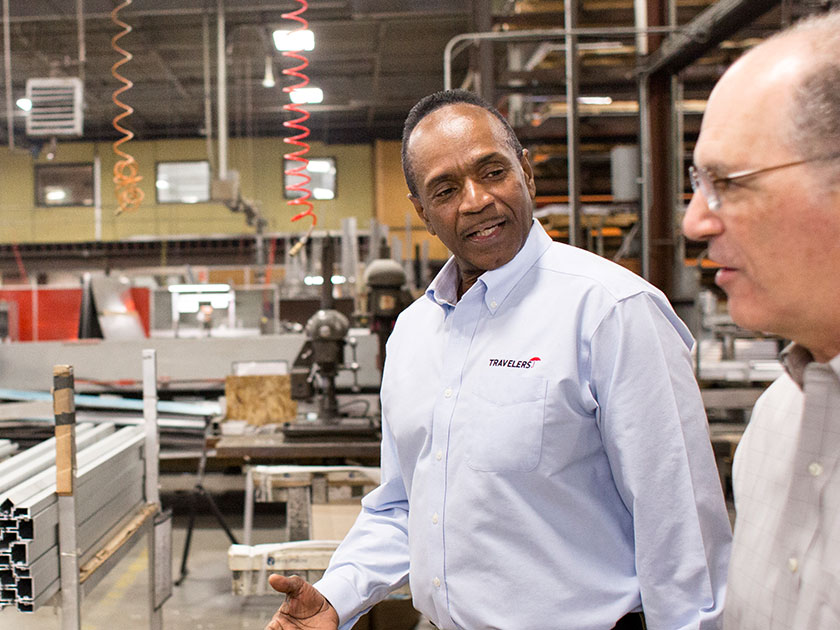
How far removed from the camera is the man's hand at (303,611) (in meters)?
1.25

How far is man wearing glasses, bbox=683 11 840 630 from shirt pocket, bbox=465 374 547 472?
0.37 meters

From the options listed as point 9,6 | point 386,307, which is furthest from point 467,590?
point 9,6

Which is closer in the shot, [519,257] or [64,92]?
[519,257]

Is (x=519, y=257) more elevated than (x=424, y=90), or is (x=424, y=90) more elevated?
(x=424, y=90)

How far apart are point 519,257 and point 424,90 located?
12.1m

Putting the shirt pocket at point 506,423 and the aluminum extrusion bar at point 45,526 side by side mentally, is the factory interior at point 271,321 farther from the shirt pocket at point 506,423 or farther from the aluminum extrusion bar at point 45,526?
the shirt pocket at point 506,423

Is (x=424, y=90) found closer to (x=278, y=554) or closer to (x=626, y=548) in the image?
(x=278, y=554)

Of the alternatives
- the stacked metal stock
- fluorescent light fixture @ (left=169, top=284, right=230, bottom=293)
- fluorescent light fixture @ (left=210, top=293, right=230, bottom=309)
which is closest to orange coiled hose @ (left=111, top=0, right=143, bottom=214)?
the stacked metal stock

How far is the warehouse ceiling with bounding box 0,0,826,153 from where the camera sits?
548 centimetres

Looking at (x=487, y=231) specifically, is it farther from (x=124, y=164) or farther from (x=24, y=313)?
(x=24, y=313)

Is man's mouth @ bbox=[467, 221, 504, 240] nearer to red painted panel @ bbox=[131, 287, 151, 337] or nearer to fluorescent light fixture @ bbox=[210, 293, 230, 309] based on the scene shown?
fluorescent light fixture @ bbox=[210, 293, 230, 309]

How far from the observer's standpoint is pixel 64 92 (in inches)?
212

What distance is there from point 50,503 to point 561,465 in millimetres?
1579

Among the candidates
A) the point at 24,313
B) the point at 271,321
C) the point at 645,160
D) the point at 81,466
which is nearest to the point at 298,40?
the point at 81,466
